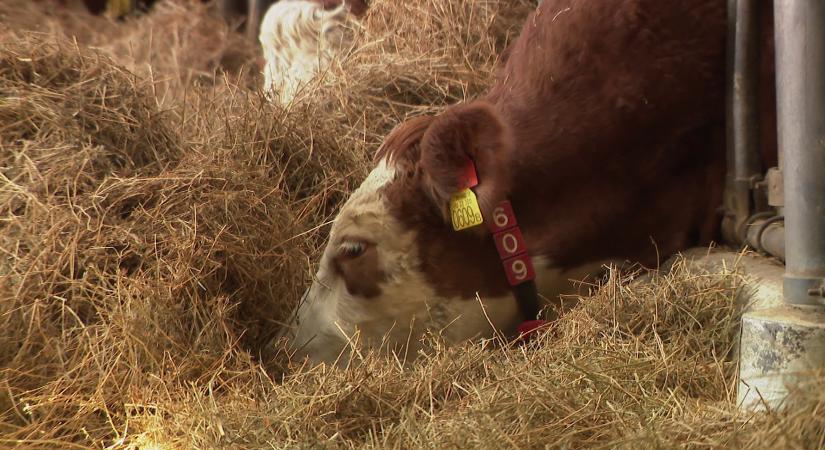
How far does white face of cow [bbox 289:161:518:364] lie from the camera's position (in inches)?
135

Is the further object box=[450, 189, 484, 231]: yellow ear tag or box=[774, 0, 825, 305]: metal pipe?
box=[450, 189, 484, 231]: yellow ear tag

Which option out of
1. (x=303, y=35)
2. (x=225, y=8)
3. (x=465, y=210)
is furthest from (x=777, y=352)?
(x=225, y=8)

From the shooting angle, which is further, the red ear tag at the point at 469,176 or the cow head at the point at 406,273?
the cow head at the point at 406,273

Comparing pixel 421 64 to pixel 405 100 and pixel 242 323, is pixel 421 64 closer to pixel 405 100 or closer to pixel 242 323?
pixel 405 100

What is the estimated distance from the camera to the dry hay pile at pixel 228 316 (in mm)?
2389

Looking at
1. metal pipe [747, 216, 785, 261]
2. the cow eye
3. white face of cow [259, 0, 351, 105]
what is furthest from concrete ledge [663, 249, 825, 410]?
white face of cow [259, 0, 351, 105]

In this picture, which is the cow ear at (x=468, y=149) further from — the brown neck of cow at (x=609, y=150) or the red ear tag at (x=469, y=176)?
the brown neck of cow at (x=609, y=150)

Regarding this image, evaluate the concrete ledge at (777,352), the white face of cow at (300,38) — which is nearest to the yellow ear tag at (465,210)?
the concrete ledge at (777,352)

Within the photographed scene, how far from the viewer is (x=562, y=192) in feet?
11.4

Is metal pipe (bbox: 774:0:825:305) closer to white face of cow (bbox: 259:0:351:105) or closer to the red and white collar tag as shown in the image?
the red and white collar tag

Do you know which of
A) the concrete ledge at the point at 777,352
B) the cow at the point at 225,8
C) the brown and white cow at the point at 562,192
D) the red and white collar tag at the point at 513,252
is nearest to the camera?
the concrete ledge at the point at 777,352

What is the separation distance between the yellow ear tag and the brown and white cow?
5 centimetres

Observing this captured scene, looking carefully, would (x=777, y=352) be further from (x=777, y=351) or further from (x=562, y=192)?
(x=562, y=192)

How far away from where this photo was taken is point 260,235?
3518mm
